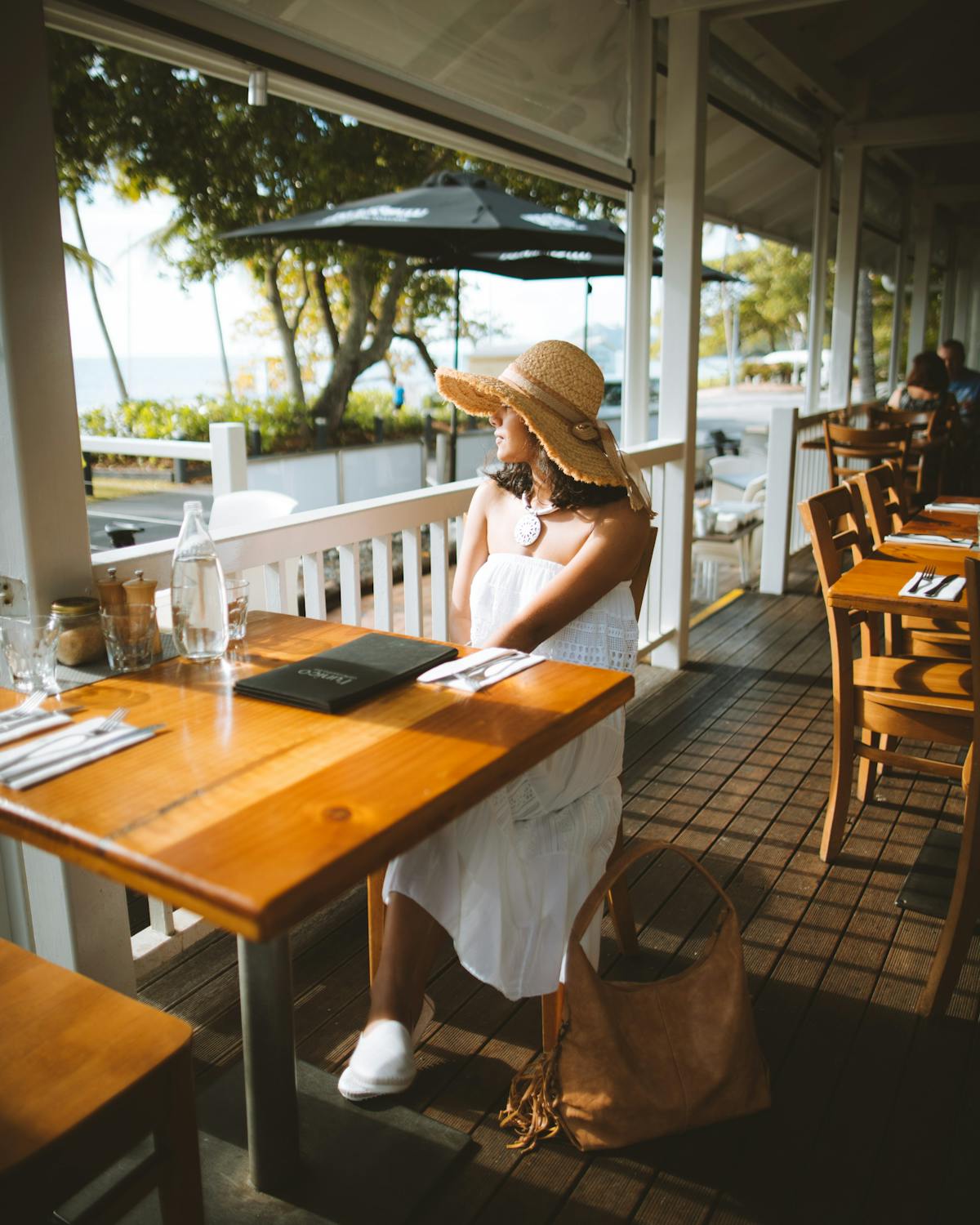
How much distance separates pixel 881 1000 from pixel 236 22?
2.57 m

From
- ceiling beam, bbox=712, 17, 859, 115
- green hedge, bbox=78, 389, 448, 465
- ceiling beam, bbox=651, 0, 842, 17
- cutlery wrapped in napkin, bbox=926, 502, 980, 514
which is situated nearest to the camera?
cutlery wrapped in napkin, bbox=926, 502, 980, 514

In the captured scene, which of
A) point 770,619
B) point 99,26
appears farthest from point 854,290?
point 99,26

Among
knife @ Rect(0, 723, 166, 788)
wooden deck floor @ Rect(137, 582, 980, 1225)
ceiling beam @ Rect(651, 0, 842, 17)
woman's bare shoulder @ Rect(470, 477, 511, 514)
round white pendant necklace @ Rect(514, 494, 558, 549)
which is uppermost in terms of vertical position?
ceiling beam @ Rect(651, 0, 842, 17)

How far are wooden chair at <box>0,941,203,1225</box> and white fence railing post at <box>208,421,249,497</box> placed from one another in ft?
10.9

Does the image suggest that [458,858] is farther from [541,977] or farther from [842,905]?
[842,905]

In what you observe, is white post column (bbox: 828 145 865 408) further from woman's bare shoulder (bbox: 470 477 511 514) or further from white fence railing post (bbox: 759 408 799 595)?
woman's bare shoulder (bbox: 470 477 511 514)

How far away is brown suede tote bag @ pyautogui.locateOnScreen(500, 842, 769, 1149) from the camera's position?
1634 mm

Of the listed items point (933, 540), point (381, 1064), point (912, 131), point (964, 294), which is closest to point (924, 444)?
point (912, 131)

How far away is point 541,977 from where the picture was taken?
1723 mm

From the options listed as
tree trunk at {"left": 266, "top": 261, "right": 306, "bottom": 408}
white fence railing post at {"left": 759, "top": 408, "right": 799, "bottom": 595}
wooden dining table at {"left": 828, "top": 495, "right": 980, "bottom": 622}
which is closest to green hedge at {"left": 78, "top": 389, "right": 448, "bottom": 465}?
tree trunk at {"left": 266, "top": 261, "right": 306, "bottom": 408}

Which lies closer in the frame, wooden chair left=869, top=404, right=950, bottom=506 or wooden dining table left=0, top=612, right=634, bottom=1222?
wooden dining table left=0, top=612, right=634, bottom=1222

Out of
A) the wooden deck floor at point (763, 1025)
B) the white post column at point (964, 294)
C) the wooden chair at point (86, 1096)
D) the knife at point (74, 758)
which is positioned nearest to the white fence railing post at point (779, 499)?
the wooden deck floor at point (763, 1025)

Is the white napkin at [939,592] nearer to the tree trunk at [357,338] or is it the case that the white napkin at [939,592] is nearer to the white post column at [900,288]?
the white post column at [900,288]

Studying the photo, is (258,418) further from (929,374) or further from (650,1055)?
(650,1055)
